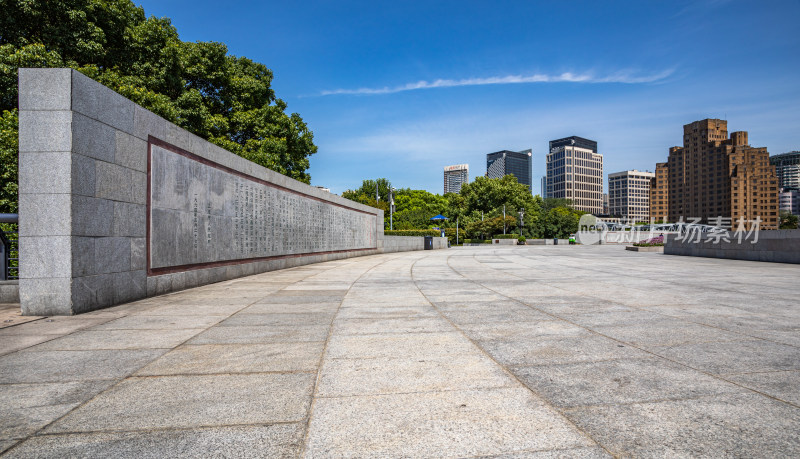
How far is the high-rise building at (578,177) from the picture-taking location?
576 ft

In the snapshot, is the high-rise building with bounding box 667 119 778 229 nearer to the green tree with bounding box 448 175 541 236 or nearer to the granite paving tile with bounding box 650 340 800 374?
the green tree with bounding box 448 175 541 236

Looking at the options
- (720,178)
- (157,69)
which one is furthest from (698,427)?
(720,178)

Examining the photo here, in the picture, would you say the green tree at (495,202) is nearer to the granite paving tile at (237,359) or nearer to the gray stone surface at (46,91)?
the gray stone surface at (46,91)

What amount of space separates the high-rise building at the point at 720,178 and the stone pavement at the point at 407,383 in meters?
156

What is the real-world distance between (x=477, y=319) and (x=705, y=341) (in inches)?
102

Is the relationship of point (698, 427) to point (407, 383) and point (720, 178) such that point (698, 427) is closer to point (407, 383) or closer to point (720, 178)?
point (407, 383)

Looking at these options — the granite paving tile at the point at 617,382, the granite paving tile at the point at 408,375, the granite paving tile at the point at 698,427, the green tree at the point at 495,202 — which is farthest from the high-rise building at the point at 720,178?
the granite paving tile at the point at 408,375

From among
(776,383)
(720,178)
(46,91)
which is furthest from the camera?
(720,178)

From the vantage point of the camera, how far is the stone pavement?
2.28 metres

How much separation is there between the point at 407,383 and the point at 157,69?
2145 cm

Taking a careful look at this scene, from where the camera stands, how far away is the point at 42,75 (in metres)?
6.15

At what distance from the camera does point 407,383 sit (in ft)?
10.5

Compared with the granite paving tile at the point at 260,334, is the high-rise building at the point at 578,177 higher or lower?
higher

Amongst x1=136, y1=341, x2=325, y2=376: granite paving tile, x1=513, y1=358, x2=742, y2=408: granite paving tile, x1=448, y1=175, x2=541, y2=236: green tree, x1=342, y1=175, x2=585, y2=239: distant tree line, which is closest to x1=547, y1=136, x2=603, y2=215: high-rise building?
x1=342, y1=175, x2=585, y2=239: distant tree line
